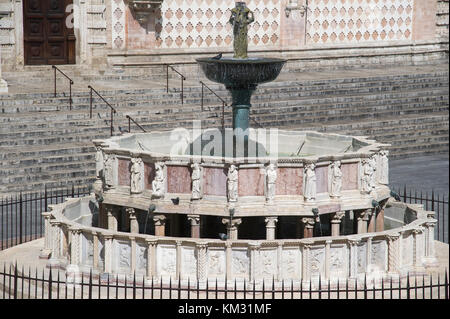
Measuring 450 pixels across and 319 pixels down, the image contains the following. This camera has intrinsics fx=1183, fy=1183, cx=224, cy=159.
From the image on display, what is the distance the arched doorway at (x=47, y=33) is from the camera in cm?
3153

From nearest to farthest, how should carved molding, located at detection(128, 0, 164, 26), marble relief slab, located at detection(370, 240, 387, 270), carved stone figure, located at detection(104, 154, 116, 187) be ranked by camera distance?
marble relief slab, located at detection(370, 240, 387, 270), carved stone figure, located at detection(104, 154, 116, 187), carved molding, located at detection(128, 0, 164, 26)

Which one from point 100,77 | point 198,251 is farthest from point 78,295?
point 100,77

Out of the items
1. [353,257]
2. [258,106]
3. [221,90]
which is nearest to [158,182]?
[353,257]

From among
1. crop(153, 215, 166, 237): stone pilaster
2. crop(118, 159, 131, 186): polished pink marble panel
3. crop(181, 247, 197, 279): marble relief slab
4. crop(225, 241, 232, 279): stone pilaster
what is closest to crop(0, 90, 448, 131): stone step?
crop(118, 159, 131, 186): polished pink marble panel

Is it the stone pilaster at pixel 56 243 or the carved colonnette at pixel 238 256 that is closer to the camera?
the carved colonnette at pixel 238 256

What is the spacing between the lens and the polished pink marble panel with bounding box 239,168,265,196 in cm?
1723

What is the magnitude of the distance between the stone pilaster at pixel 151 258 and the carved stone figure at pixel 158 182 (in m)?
1.21

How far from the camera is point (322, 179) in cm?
1758

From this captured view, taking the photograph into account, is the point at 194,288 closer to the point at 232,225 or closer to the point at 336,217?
the point at 232,225

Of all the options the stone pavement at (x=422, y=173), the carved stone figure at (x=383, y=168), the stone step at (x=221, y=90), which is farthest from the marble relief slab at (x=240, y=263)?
the stone step at (x=221, y=90)

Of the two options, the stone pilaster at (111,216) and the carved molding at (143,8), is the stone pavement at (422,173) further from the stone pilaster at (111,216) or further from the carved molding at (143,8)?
the stone pilaster at (111,216)

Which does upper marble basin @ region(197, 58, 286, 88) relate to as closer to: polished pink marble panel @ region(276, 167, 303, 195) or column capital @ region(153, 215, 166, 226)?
polished pink marble panel @ region(276, 167, 303, 195)

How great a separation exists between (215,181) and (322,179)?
1.61 meters

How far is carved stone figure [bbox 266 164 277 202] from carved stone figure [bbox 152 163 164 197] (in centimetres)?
157
